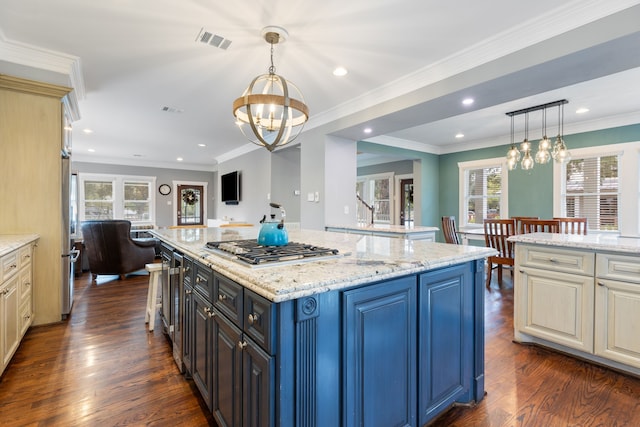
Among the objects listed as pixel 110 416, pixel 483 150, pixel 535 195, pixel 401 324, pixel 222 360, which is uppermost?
pixel 483 150

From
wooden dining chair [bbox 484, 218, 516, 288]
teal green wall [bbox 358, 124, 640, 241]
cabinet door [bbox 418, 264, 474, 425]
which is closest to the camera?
cabinet door [bbox 418, 264, 474, 425]

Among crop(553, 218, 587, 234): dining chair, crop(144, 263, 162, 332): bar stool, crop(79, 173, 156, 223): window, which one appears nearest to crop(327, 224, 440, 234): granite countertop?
crop(553, 218, 587, 234): dining chair

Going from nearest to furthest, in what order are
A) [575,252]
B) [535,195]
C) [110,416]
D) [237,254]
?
[237,254]
[110,416]
[575,252]
[535,195]

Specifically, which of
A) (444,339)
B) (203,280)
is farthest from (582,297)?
(203,280)

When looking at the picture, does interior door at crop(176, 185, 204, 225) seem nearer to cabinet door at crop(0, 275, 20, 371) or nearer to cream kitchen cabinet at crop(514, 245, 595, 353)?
cabinet door at crop(0, 275, 20, 371)

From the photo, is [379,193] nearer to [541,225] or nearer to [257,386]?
[541,225]

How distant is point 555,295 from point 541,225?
175 cm

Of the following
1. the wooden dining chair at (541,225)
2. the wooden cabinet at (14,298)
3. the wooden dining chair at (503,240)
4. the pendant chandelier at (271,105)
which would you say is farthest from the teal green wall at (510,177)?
the wooden cabinet at (14,298)

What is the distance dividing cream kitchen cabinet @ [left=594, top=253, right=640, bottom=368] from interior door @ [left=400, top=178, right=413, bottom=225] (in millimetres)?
5935

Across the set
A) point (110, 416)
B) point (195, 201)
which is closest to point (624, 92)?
point (110, 416)

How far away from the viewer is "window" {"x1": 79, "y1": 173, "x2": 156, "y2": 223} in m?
8.32

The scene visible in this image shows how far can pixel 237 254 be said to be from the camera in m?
1.50

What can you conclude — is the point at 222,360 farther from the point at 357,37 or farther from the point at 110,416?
the point at 357,37

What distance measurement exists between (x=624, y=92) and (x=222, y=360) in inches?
203
